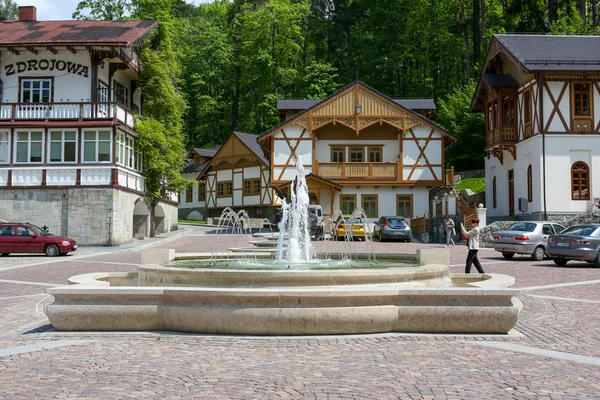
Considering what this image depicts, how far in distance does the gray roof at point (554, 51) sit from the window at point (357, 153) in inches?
499

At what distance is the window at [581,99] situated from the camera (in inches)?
1310

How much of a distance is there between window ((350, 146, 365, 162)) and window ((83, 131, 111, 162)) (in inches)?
741

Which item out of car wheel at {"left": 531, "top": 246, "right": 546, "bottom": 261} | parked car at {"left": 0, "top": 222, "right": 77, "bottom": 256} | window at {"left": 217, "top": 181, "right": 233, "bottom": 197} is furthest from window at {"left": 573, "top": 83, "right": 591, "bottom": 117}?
window at {"left": 217, "top": 181, "right": 233, "bottom": 197}

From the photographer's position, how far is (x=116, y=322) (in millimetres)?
9055

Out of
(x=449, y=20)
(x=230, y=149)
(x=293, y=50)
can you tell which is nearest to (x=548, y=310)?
(x=230, y=149)

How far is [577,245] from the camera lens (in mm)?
20312

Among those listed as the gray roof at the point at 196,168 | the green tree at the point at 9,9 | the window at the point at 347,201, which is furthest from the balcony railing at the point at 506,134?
the green tree at the point at 9,9

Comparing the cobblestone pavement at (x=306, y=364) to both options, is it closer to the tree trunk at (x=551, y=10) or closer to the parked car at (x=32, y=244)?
the parked car at (x=32, y=244)

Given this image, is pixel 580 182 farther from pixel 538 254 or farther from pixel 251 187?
pixel 251 187

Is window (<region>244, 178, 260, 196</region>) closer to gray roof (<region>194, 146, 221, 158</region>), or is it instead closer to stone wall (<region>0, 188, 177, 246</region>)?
gray roof (<region>194, 146, 221, 158</region>)

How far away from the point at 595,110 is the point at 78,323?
103ft

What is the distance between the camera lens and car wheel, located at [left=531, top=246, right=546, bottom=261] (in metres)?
23.0

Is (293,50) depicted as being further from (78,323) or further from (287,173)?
(78,323)

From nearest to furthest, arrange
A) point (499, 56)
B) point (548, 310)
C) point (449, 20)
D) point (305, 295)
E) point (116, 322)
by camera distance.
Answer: point (305, 295), point (116, 322), point (548, 310), point (499, 56), point (449, 20)
